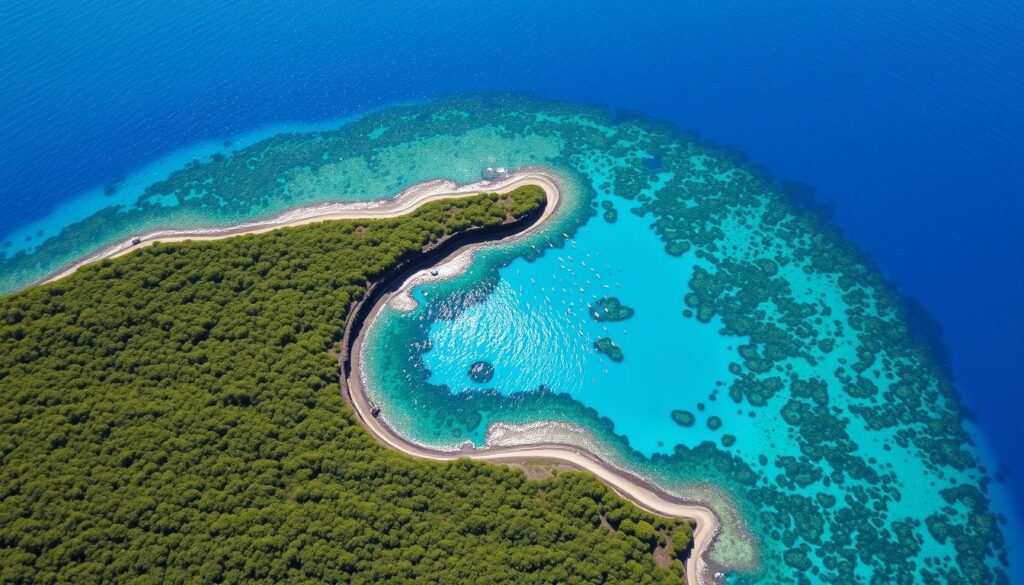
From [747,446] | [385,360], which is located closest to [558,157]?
[385,360]

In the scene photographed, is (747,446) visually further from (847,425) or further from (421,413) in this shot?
(421,413)

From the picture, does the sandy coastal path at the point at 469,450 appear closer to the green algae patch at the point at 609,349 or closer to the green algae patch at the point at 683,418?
the green algae patch at the point at 683,418

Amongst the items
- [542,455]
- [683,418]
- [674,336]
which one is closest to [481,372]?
[542,455]

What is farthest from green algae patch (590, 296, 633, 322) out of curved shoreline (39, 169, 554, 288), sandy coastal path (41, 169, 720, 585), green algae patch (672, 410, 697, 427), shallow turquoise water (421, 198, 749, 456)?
curved shoreline (39, 169, 554, 288)

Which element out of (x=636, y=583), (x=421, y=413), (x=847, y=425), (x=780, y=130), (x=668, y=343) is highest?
(x=780, y=130)

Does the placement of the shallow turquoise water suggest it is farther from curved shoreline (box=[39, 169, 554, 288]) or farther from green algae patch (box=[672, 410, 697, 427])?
curved shoreline (box=[39, 169, 554, 288])

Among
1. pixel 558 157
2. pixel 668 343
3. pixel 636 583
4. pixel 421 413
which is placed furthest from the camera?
pixel 558 157
